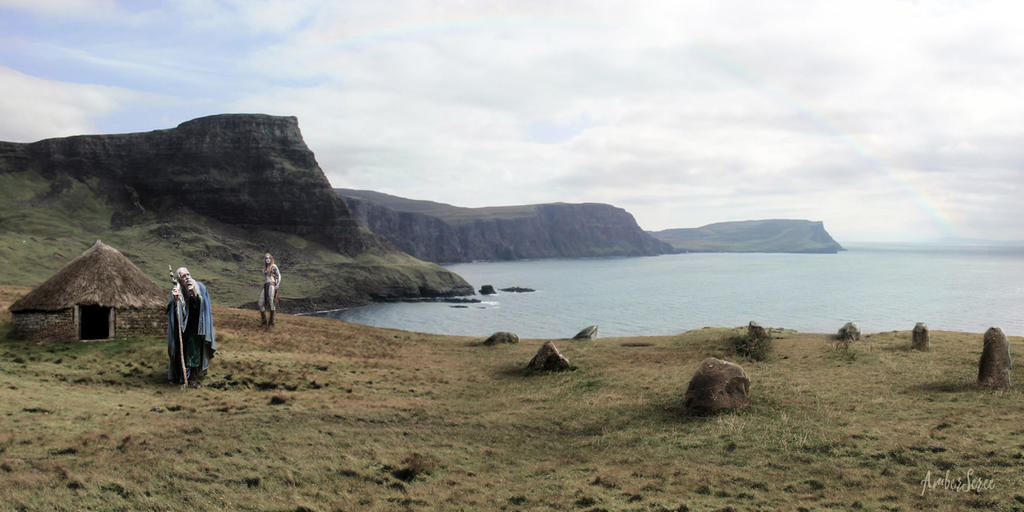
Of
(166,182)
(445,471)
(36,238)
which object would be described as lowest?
(445,471)

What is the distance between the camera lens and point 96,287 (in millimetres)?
26375

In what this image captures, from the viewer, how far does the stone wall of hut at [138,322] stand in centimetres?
2617

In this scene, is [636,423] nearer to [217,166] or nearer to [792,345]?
[792,345]

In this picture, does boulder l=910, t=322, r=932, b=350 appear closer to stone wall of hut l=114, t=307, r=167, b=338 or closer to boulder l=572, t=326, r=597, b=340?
boulder l=572, t=326, r=597, b=340

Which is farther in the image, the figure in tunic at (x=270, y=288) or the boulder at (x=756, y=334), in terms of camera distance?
the figure in tunic at (x=270, y=288)

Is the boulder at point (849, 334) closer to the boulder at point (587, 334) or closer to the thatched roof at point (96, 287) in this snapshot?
the boulder at point (587, 334)

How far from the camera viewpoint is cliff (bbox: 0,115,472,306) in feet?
479

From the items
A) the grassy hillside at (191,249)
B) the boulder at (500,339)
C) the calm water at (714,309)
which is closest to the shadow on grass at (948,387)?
the boulder at (500,339)

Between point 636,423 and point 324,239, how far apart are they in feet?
580

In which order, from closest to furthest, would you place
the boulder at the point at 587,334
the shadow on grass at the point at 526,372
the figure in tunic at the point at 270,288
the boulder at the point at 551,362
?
the shadow on grass at the point at 526,372, the boulder at the point at 551,362, the figure in tunic at the point at 270,288, the boulder at the point at 587,334

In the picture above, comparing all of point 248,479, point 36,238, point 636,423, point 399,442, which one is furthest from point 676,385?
point 36,238

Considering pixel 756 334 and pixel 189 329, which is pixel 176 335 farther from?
pixel 756 334

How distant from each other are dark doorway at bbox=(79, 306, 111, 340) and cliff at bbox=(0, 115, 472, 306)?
105 metres

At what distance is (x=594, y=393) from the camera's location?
22.8 metres
